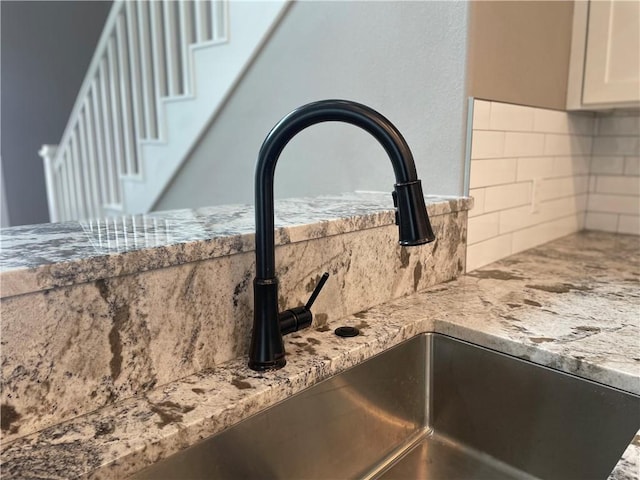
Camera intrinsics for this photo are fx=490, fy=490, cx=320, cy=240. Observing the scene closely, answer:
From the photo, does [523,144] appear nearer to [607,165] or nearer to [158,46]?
[607,165]

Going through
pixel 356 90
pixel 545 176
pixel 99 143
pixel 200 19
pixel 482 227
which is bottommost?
pixel 482 227

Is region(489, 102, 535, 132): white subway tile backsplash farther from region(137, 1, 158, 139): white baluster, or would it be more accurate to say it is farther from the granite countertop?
region(137, 1, 158, 139): white baluster

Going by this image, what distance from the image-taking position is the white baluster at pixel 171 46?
203cm

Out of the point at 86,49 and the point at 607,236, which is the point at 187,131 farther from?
the point at 86,49

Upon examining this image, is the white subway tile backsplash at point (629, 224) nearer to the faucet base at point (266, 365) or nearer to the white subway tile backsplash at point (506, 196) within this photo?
the white subway tile backsplash at point (506, 196)

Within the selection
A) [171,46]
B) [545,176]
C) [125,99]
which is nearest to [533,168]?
[545,176]

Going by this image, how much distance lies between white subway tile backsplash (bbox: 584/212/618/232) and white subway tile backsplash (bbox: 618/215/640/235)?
0.02m

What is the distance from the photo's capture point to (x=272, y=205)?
65cm

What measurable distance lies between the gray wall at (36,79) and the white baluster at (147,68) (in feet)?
5.49

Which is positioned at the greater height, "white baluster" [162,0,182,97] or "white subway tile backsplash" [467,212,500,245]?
"white baluster" [162,0,182,97]

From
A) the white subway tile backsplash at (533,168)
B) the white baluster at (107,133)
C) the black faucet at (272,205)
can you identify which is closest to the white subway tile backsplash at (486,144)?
the white subway tile backsplash at (533,168)

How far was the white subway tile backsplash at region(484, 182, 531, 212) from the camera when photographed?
1246mm

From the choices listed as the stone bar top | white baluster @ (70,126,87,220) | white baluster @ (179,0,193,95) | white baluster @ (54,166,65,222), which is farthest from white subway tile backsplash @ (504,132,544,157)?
white baluster @ (54,166,65,222)

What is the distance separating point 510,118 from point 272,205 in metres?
0.87
